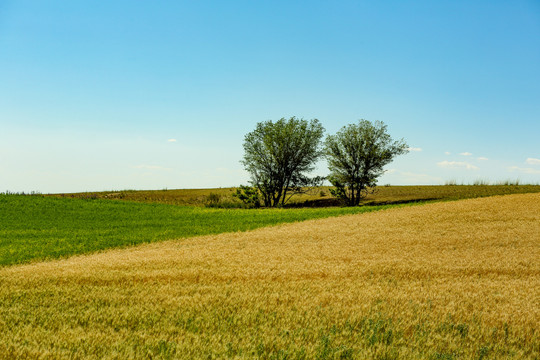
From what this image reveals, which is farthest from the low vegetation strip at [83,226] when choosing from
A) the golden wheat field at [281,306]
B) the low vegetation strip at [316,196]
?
the low vegetation strip at [316,196]

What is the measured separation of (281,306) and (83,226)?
23.0 m

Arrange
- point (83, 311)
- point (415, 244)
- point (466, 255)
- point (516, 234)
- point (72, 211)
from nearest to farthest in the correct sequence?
1. point (83, 311)
2. point (466, 255)
3. point (415, 244)
4. point (516, 234)
5. point (72, 211)

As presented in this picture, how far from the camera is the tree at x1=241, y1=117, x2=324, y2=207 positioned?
50.4m

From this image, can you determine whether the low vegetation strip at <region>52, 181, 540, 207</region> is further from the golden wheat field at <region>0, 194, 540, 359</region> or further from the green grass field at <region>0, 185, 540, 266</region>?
the golden wheat field at <region>0, 194, 540, 359</region>

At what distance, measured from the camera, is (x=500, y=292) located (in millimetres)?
9266

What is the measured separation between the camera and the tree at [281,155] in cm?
5044

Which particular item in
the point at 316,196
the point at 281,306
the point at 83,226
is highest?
the point at 316,196

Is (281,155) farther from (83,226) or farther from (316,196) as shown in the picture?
(83,226)

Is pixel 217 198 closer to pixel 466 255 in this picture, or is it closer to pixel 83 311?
pixel 466 255

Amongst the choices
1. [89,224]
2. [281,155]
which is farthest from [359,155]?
[89,224]

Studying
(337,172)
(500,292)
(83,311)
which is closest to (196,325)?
(83,311)

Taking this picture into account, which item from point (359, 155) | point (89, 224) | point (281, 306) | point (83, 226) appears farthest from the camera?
point (359, 155)

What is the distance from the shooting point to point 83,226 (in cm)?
2642

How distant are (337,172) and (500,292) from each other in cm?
4181
